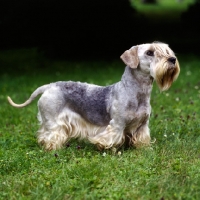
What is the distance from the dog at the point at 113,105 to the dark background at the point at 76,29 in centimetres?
1009

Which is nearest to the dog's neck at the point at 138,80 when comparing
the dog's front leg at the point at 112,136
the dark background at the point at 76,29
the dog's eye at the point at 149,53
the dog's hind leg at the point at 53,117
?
the dog's eye at the point at 149,53

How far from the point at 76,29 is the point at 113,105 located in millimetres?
10864

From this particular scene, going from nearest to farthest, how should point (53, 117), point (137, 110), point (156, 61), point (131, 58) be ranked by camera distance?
point (156, 61)
point (131, 58)
point (137, 110)
point (53, 117)

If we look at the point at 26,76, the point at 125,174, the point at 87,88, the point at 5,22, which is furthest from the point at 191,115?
the point at 5,22

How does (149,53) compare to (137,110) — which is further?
(137,110)

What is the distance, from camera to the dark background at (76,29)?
53.0ft

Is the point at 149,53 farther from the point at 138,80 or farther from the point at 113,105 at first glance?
the point at 113,105

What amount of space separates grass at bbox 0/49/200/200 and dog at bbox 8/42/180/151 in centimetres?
20

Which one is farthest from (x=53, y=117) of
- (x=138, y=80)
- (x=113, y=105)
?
(x=138, y=80)

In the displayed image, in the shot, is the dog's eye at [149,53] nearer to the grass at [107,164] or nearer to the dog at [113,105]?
the dog at [113,105]

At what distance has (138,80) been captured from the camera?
19.1 feet

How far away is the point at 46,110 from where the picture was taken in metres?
6.27

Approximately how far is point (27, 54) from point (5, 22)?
1966 millimetres

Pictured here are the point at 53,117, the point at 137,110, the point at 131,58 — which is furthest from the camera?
the point at 53,117
